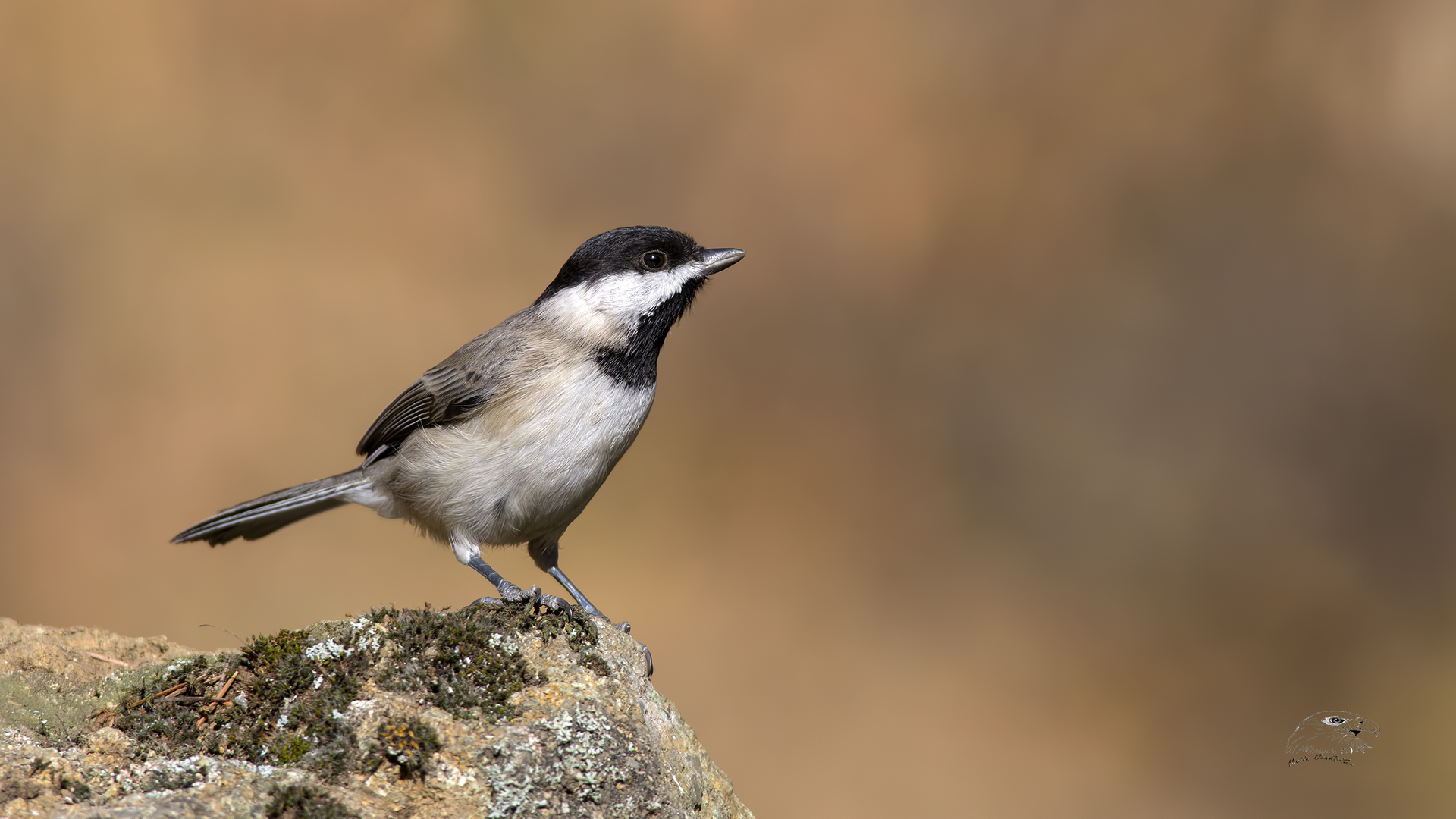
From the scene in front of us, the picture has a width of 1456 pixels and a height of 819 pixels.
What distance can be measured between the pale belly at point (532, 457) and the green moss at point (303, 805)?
163 centimetres

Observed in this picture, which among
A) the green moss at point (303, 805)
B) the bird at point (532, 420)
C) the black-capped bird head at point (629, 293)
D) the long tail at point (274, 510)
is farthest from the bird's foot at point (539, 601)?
the long tail at point (274, 510)

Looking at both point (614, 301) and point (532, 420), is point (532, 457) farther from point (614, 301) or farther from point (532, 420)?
point (614, 301)

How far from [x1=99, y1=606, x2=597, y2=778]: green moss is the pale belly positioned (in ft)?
2.69

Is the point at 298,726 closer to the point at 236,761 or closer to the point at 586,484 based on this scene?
the point at 236,761

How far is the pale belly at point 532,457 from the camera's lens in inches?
150

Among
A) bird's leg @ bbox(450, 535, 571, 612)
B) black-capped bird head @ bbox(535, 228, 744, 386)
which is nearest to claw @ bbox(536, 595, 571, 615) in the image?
bird's leg @ bbox(450, 535, 571, 612)

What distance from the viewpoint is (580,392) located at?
385 centimetres

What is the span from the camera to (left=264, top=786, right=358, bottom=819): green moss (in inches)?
89.7

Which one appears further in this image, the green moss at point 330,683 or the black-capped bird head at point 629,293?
the black-capped bird head at point 629,293

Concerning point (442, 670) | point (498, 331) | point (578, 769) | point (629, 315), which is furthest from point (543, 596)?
point (498, 331)

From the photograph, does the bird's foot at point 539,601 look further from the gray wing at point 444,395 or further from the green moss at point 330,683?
the gray wing at point 444,395

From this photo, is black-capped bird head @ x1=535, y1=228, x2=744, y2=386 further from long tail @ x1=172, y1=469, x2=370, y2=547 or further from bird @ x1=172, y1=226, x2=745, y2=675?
long tail @ x1=172, y1=469, x2=370, y2=547

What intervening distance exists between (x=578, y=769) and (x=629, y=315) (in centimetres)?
208

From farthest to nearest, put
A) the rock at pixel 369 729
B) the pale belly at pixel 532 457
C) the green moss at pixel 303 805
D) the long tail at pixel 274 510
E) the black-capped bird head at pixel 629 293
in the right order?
1. the long tail at pixel 274 510
2. the black-capped bird head at pixel 629 293
3. the pale belly at pixel 532 457
4. the rock at pixel 369 729
5. the green moss at pixel 303 805
